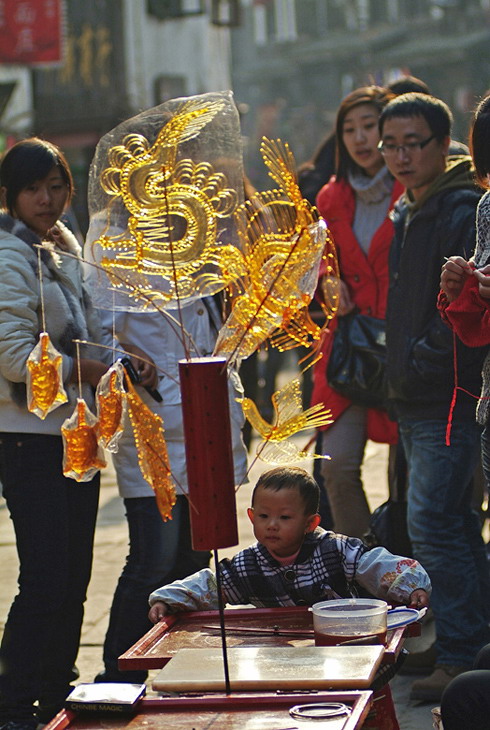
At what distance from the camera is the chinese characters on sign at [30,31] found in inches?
669

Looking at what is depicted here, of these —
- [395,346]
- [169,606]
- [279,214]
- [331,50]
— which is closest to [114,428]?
[169,606]

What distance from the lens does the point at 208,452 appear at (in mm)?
2561

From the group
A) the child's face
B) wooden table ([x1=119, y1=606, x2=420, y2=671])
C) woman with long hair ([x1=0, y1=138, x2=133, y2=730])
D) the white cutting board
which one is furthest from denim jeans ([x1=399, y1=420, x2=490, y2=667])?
the white cutting board

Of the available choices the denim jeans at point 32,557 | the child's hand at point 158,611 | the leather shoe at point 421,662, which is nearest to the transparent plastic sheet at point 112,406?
the child's hand at point 158,611

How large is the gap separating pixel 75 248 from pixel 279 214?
3.94ft

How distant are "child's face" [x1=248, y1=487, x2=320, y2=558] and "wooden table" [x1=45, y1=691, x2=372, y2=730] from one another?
83cm

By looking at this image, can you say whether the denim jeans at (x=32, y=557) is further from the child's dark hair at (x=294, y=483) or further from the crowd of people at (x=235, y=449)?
the child's dark hair at (x=294, y=483)

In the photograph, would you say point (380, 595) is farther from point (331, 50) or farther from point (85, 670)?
point (331, 50)

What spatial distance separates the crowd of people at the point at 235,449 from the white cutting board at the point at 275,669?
581mm

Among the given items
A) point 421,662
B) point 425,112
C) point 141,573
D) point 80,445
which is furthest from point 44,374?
point 421,662

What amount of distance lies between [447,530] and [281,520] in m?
0.96

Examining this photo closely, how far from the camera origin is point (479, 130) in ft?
10.3

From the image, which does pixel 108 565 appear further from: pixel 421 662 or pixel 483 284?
pixel 483 284

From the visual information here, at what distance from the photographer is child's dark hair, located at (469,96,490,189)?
3123 millimetres
